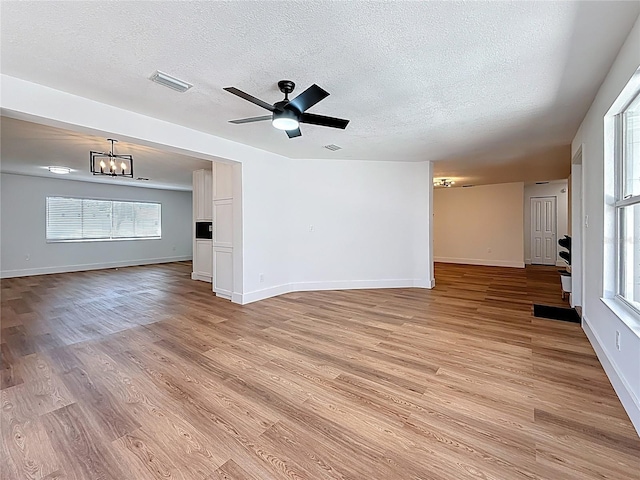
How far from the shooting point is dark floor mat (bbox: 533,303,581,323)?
3.78 m

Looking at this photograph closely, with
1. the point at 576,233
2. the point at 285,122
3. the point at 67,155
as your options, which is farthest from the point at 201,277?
the point at 576,233

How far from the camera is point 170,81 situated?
2486 millimetres

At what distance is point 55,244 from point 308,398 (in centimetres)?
900

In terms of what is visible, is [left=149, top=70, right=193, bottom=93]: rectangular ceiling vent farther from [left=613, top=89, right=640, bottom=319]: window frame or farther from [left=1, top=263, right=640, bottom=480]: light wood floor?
[left=613, top=89, right=640, bottom=319]: window frame

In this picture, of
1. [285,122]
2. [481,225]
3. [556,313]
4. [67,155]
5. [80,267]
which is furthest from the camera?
[481,225]

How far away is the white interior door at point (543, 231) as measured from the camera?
8883 millimetres

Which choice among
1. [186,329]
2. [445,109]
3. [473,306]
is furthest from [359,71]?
[473,306]

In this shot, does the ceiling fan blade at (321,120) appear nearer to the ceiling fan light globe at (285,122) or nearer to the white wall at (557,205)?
the ceiling fan light globe at (285,122)

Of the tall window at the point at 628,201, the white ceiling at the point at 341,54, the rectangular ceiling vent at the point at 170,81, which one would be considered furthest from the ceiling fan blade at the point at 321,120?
the tall window at the point at 628,201

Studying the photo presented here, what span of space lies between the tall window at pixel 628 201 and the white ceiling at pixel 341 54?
0.46 metres

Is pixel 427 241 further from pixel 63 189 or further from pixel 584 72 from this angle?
pixel 63 189

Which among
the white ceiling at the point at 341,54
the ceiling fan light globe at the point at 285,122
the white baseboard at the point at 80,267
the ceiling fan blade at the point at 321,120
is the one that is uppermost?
the white ceiling at the point at 341,54

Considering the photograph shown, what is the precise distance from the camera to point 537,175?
23.3 feet

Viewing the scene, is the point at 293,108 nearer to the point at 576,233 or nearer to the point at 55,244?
the point at 576,233
